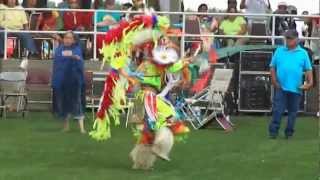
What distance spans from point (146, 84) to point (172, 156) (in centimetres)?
177

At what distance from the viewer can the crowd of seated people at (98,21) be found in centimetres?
2020

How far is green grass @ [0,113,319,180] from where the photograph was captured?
10789 millimetres

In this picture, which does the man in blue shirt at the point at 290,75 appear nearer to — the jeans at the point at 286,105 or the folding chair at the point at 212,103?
the jeans at the point at 286,105

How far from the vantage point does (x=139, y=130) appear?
11.2 meters

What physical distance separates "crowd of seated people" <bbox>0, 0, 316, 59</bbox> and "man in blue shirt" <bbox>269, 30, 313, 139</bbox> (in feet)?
15.7

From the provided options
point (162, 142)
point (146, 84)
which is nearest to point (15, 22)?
point (146, 84)

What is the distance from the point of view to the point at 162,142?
10.9 meters

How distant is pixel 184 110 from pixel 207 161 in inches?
216

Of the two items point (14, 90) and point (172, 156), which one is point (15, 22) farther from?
point (172, 156)

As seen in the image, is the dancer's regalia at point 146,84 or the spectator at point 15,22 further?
the spectator at point 15,22

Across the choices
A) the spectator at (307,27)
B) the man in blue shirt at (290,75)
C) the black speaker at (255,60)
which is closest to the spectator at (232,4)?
the spectator at (307,27)

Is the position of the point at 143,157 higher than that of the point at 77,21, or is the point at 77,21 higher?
the point at 77,21

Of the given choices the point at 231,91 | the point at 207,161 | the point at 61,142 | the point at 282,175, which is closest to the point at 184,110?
the point at 231,91

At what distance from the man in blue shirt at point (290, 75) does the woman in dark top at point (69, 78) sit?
3490mm
